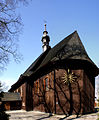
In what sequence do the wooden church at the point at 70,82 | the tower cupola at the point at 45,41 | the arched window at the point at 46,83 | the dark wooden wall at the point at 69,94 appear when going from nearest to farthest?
1. the dark wooden wall at the point at 69,94
2. the wooden church at the point at 70,82
3. the arched window at the point at 46,83
4. the tower cupola at the point at 45,41

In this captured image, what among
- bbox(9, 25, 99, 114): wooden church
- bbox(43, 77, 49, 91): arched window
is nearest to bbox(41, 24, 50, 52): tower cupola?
bbox(9, 25, 99, 114): wooden church

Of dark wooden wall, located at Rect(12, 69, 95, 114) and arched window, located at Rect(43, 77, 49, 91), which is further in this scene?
arched window, located at Rect(43, 77, 49, 91)

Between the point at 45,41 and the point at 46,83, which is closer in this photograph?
the point at 46,83

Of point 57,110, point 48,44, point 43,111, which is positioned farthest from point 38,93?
point 48,44

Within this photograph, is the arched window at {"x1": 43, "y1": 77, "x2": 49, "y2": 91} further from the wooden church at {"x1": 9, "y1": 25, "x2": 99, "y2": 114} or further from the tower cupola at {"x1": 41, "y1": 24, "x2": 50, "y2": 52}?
the tower cupola at {"x1": 41, "y1": 24, "x2": 50, "y2": 52}

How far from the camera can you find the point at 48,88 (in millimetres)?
17547

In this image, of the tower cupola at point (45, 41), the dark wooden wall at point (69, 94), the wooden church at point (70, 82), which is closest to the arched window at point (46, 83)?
the wooden church at point (70, 82)

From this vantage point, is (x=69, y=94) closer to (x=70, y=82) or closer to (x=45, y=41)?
(x=70, y=82)

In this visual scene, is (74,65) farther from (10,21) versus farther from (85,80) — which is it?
(10,21)

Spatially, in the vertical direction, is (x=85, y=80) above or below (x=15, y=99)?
above

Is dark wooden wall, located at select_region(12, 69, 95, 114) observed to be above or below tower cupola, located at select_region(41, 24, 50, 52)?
below

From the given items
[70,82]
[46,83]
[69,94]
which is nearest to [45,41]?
[46,83]

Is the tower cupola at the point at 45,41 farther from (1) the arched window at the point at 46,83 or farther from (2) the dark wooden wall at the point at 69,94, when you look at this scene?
(2) the dark wooden wall at the point at 69,94

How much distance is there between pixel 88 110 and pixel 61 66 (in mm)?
5534
